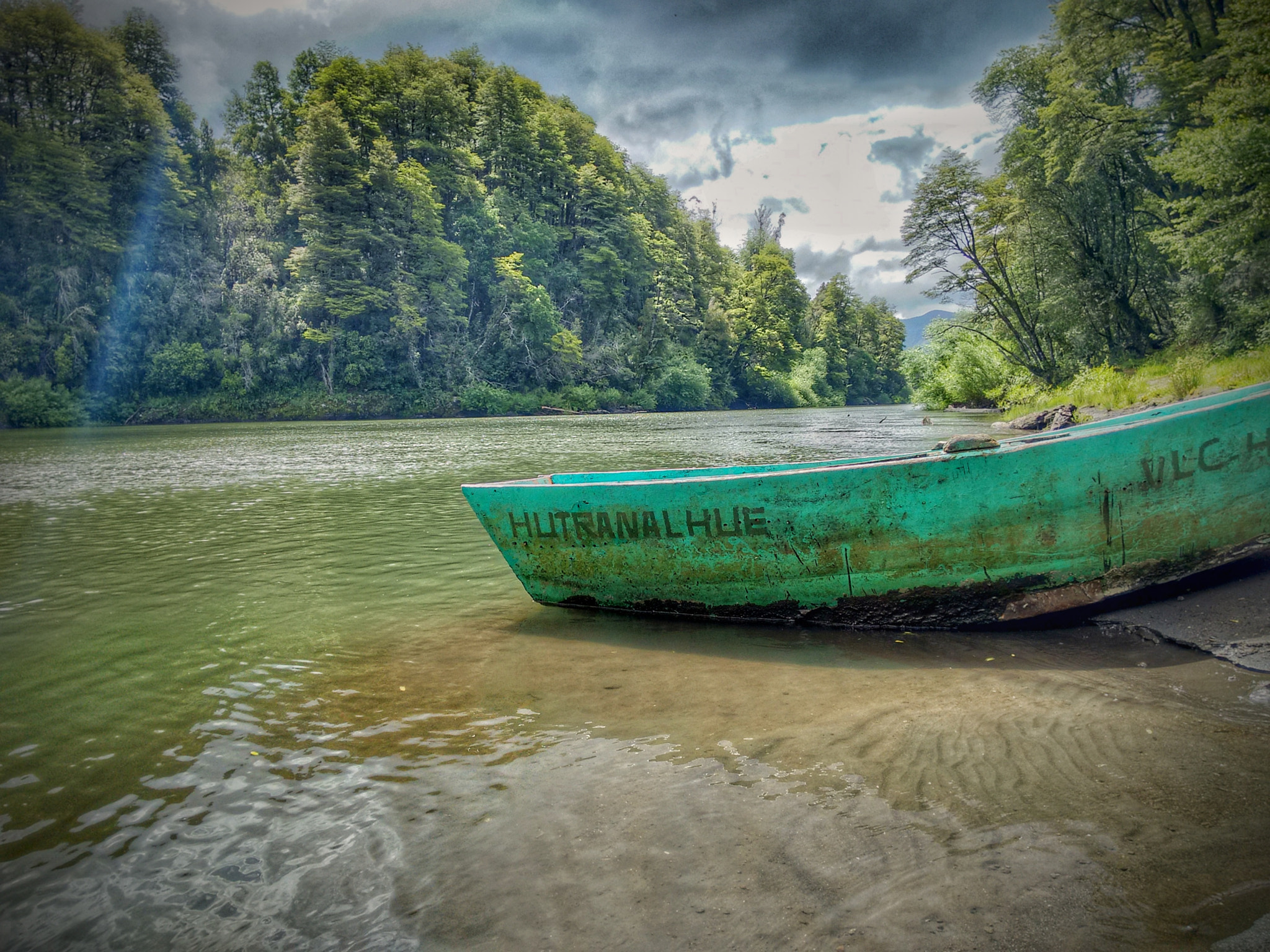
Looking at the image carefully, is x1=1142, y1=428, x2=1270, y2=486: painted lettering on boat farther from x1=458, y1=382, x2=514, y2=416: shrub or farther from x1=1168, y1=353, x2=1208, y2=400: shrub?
x1=458, y1=382, x2=514, y2=416: shrub

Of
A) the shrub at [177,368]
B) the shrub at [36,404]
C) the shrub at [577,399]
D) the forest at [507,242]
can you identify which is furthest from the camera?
the shrub at [577,399]

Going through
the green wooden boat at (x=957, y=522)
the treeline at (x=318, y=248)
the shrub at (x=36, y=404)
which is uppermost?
the treeline at (x=318, y=248)

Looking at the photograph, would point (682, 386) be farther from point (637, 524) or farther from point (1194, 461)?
point (1194, 461)

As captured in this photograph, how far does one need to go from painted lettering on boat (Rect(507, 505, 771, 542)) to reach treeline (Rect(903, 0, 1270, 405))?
16.6m

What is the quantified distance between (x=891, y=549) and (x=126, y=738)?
13.1ft

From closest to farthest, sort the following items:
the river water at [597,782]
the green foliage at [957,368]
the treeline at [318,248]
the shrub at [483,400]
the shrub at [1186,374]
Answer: the river water at [597,782] < the shrub at [1186,374] < the green foliage at [957,368] < the treeline at [318,248] < the shrub at [483,400]

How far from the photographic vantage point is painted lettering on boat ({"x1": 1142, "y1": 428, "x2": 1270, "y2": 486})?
3.64 metres

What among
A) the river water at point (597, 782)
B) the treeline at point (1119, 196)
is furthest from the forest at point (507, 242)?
the river water at point (597, 782)

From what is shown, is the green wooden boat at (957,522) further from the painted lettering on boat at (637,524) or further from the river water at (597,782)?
the river water at (597,782)

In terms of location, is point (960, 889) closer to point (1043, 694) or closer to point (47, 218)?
point (1043, 694)

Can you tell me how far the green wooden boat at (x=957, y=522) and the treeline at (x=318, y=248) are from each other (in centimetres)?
4099

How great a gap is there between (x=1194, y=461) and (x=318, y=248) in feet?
153

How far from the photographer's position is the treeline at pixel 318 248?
36.0 meters

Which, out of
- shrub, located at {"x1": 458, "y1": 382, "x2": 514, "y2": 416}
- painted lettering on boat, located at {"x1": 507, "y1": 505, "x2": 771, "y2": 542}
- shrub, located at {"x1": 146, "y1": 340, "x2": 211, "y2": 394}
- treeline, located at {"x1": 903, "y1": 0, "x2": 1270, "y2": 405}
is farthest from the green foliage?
shrub, located at {"x1": 146, "y1": 340, "x2": 211, "y2": 394}
